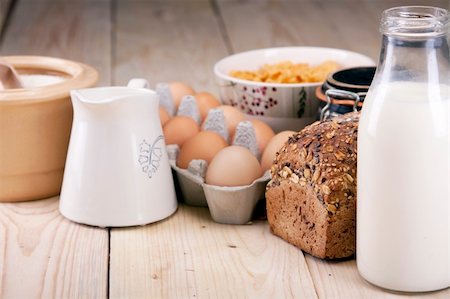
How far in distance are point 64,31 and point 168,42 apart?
268mm

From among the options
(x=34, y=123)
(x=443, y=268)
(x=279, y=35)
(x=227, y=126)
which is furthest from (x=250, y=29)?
(x=443, y=268)

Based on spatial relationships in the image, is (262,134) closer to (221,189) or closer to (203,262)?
(221,189)

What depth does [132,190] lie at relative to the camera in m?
1.19

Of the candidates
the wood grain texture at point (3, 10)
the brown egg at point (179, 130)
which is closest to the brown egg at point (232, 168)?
the brown egg at point (179, 130)

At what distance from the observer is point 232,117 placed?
139 centimetres

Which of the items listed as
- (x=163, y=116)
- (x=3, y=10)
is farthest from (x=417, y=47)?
(x=3, y=10)

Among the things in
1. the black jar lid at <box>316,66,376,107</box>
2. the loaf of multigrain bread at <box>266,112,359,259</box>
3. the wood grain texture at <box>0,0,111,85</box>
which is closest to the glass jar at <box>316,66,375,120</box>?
the black jar lid at <box>316,66,376,107</box>

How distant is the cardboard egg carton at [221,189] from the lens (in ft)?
3.91

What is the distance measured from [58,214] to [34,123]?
0.42 ft

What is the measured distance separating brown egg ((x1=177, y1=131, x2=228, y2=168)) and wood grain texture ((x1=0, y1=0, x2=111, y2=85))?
1.87 feet

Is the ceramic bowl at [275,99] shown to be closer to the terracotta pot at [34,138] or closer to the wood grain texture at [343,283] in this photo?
the terracotta pot at [34,138]

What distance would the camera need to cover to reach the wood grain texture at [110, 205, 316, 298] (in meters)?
1.04

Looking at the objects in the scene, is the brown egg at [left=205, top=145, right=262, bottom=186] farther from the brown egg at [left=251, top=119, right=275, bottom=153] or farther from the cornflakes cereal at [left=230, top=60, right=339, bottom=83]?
the cornflakes cereal at [left=230, top=60, right=339, bottom=83]

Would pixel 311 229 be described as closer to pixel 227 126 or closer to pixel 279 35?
pixel 227 126
